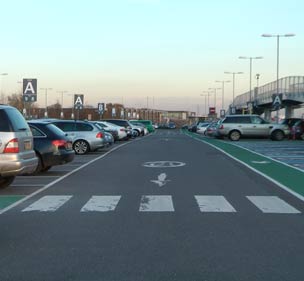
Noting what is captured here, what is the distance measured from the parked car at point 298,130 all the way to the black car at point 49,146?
89.5 ft

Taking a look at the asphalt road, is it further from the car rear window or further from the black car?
the black car

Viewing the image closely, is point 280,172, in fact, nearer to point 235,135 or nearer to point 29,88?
point 29,88

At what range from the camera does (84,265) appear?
20.5ft

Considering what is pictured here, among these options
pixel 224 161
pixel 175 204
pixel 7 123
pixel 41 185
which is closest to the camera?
pixel 175 204

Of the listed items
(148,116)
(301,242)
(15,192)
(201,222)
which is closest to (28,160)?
(15,192)

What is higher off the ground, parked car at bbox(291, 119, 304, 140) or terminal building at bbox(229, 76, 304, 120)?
terminal building at bbox(229, 76, 304, 120)

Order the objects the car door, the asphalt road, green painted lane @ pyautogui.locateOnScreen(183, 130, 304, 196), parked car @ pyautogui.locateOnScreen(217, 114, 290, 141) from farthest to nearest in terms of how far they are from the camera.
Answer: the car door → parked car @ pyautogui.locateOnScreen(217, 114, 290, 141) → green painted lane @ pyautogui.locateOnScreen(183, 130, 304, 196) → the asphalt road

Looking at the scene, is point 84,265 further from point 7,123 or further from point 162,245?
point 7,123

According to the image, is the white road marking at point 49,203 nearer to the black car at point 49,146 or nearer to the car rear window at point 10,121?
the car rear window at point 10,121

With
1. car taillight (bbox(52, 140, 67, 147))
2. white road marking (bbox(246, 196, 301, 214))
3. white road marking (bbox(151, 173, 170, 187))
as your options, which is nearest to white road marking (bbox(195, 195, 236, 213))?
white road marking (bbox(246, 196, 301, 214))

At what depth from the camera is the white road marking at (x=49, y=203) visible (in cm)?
1010

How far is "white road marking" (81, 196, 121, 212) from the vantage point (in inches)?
396

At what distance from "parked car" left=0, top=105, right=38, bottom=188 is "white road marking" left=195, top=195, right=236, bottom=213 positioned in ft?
11.8

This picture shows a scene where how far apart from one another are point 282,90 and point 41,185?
48214 millimetres
